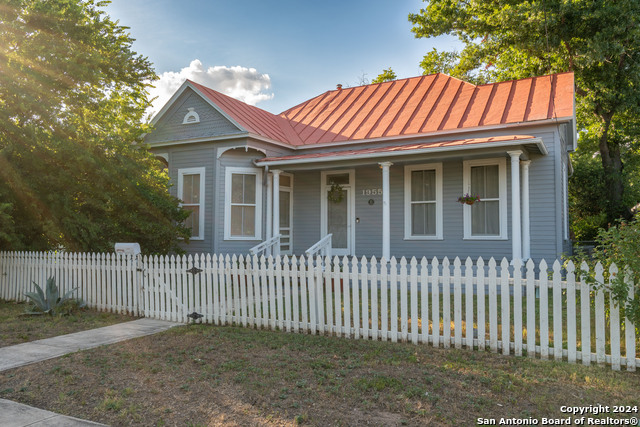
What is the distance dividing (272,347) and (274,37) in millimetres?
12245

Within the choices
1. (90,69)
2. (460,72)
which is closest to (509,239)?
(90,69)

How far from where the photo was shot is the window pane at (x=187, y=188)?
1353 centimetres

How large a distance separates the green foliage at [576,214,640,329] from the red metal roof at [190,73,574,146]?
268 inches

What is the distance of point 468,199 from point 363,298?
6.57 metres

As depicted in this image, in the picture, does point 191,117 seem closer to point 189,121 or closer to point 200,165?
point 189,121

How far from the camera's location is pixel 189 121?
13.8 metres

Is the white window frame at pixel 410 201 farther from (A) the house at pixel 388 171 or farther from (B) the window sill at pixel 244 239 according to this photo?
(B) the window sill at pixel 244 239

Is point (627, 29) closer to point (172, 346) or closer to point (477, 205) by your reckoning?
point (477, 205)

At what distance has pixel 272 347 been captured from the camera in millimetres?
5957

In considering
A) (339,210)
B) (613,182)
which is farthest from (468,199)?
(613,182)

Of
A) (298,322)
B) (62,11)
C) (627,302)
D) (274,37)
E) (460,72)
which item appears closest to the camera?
(627,302)

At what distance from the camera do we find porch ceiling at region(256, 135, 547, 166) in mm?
10062

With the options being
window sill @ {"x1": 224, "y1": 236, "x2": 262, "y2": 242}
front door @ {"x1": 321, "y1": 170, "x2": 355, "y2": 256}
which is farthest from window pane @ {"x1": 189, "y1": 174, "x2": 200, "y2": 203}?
front door @ {"x1": 321, "y1": 170, "x2": 355, "y2": 256}

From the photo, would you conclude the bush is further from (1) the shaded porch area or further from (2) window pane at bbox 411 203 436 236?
(2) window pane at bbox 411 203 436 236
